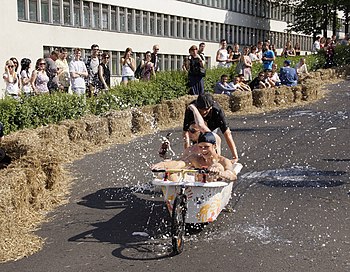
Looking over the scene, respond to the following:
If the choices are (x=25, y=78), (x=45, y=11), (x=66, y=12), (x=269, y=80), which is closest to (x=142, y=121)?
(x=25, y=78)

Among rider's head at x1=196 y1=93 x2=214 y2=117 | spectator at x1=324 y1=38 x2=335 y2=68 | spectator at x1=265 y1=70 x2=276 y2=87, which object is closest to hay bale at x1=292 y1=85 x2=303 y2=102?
spectator at x1=265 y1=70 x2=276 y2=87

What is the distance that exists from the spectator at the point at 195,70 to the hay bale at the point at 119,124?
3.41 m

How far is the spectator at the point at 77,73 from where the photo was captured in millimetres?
19469

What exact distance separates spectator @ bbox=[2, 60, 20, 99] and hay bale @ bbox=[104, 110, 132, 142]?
7.11 feet

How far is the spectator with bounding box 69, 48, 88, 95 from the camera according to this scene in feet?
63.9

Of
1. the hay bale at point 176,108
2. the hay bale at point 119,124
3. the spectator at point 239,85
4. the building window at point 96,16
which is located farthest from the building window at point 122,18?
the hay bale at point 119,124

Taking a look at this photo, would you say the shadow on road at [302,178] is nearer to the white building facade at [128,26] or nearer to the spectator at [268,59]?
the spectator at [268,59]

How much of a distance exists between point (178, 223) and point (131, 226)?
1.35 metres

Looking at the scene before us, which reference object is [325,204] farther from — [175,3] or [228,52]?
[175,3]

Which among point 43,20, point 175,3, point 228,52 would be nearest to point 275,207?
point 228,52

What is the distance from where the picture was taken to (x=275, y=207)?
1029 centimetres

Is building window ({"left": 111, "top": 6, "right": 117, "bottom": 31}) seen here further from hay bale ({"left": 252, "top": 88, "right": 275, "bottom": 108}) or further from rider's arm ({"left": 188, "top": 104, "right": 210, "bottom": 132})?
rider's arm ({"left": 188, "top": 104, "right": 210, "bottom": 132})

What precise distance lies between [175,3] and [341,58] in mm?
16123

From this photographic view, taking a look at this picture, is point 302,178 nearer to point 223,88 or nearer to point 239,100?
point 239,100
